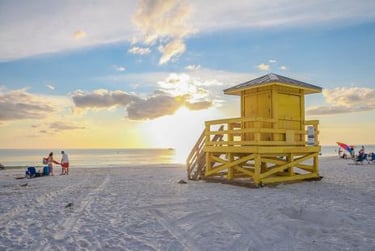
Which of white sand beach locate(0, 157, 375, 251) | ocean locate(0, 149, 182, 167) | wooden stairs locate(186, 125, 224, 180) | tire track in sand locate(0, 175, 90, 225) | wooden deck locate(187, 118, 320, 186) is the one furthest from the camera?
ocean locate(0, 149, 182, 167)

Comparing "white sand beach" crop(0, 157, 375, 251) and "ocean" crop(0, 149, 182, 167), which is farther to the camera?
"ocean" crop(0, 149, 182, 167)

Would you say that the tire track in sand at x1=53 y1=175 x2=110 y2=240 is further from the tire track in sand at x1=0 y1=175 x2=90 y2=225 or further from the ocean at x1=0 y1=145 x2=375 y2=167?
the ocean at x1=0 y1=145 x2=375 y2=167

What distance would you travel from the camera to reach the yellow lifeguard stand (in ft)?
40.9

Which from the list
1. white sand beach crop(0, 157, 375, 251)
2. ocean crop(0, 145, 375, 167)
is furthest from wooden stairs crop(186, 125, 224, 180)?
ocean crop(0, 145, 375, 167)

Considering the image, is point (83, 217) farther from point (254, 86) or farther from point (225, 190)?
point (254, 86)

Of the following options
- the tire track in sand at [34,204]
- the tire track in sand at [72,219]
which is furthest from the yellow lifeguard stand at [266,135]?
the tire track in sand at [34,204]

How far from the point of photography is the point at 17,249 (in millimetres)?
5531

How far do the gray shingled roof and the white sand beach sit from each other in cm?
413

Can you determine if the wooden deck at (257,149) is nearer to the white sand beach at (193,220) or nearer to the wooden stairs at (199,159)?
the wooden stairs at (199,159)

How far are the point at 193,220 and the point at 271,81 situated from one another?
23.1ft

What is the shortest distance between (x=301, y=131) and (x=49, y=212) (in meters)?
10.2

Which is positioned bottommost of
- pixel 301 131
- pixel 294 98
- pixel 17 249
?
pixel 17 249

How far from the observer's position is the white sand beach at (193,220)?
18.9 feet

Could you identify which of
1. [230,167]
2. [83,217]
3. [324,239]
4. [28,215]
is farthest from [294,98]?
[28,215]
